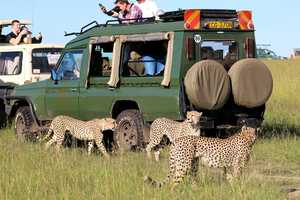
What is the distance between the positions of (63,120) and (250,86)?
2976mm

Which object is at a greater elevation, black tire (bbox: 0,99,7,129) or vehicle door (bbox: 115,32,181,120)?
vehicle door (bbox: 115,32,181,120)

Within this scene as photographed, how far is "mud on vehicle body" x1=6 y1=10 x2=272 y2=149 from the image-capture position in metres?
10.6

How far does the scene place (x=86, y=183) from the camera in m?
7.88

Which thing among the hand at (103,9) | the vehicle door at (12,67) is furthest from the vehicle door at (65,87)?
the hand at (103,9)

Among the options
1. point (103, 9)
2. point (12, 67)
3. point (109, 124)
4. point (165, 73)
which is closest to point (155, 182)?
point (165, 73)

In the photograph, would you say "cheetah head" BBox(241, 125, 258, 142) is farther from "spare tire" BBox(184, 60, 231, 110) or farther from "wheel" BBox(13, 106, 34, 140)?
"wheel" BBox(13, 106, 34, 140)

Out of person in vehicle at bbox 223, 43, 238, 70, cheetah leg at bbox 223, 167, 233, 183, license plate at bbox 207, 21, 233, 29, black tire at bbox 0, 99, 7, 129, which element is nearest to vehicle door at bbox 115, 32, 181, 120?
license plate at bbox 207, 21, 233, 29

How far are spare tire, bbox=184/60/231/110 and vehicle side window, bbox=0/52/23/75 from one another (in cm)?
476

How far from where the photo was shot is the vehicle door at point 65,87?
12.4m

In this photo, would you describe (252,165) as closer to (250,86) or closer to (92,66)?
(250,86)

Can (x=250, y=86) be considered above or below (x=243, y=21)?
below

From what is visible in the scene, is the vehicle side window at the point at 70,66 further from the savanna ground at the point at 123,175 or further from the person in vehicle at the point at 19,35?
the person in vehicle at the point at 19,35

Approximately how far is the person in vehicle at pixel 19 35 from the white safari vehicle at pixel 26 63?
2.75ft

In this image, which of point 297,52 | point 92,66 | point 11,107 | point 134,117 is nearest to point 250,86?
point 134,117
